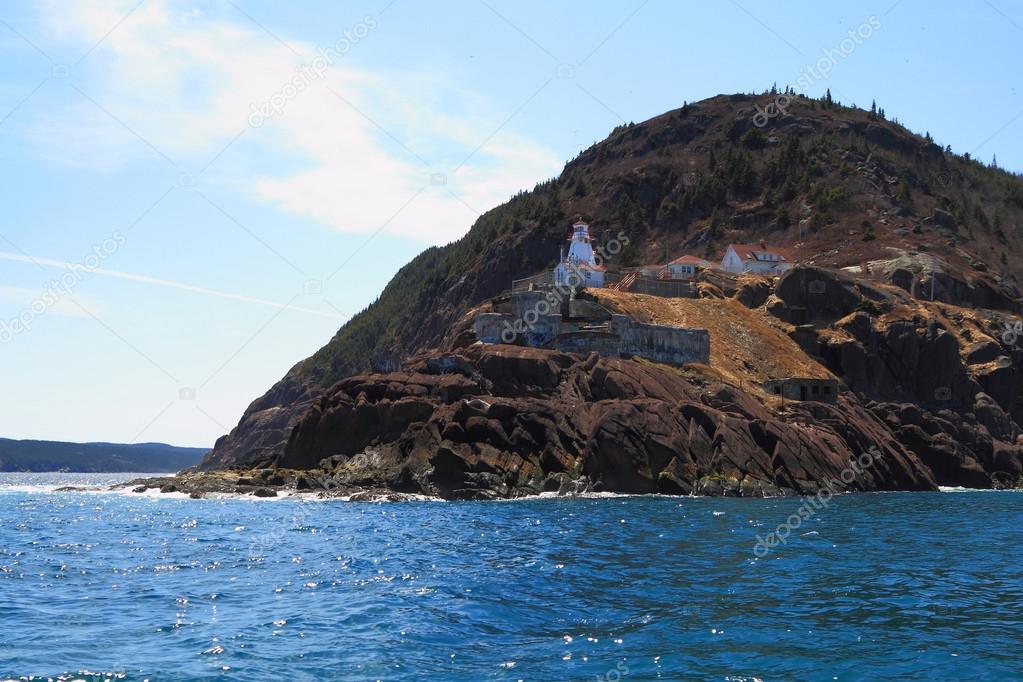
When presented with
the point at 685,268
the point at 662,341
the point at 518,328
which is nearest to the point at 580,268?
the point at 685,268

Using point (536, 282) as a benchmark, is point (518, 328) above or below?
→ below

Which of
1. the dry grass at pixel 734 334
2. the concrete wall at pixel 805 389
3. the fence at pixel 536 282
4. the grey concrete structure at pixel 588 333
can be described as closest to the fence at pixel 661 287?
the dry grass at pixel 734 334

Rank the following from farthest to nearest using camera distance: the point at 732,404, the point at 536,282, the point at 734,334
A: the point at 536,282
the point at 734,334
the point at 732,404

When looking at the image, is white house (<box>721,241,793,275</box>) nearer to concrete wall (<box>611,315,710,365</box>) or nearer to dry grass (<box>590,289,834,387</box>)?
dry grass (<box>590,289,834,387</box>)

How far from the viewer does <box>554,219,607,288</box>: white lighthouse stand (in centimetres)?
13250

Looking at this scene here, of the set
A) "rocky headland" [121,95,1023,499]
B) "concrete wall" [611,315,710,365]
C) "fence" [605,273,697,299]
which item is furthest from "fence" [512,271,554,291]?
"concrete wall" [611,315,710,365]

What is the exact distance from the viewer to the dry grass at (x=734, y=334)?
113 meters

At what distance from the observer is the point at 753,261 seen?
154 metres

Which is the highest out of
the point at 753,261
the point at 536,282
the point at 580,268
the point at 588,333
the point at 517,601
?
the point at 753,261

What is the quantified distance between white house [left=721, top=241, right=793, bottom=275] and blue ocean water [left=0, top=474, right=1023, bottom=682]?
101 m

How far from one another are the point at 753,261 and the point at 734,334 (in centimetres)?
3745

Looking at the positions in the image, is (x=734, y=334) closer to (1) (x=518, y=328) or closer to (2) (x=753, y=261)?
(1) (x=518, y=328)

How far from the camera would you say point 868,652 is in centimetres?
2359

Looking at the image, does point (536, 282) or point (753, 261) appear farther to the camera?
point (753, 261)
